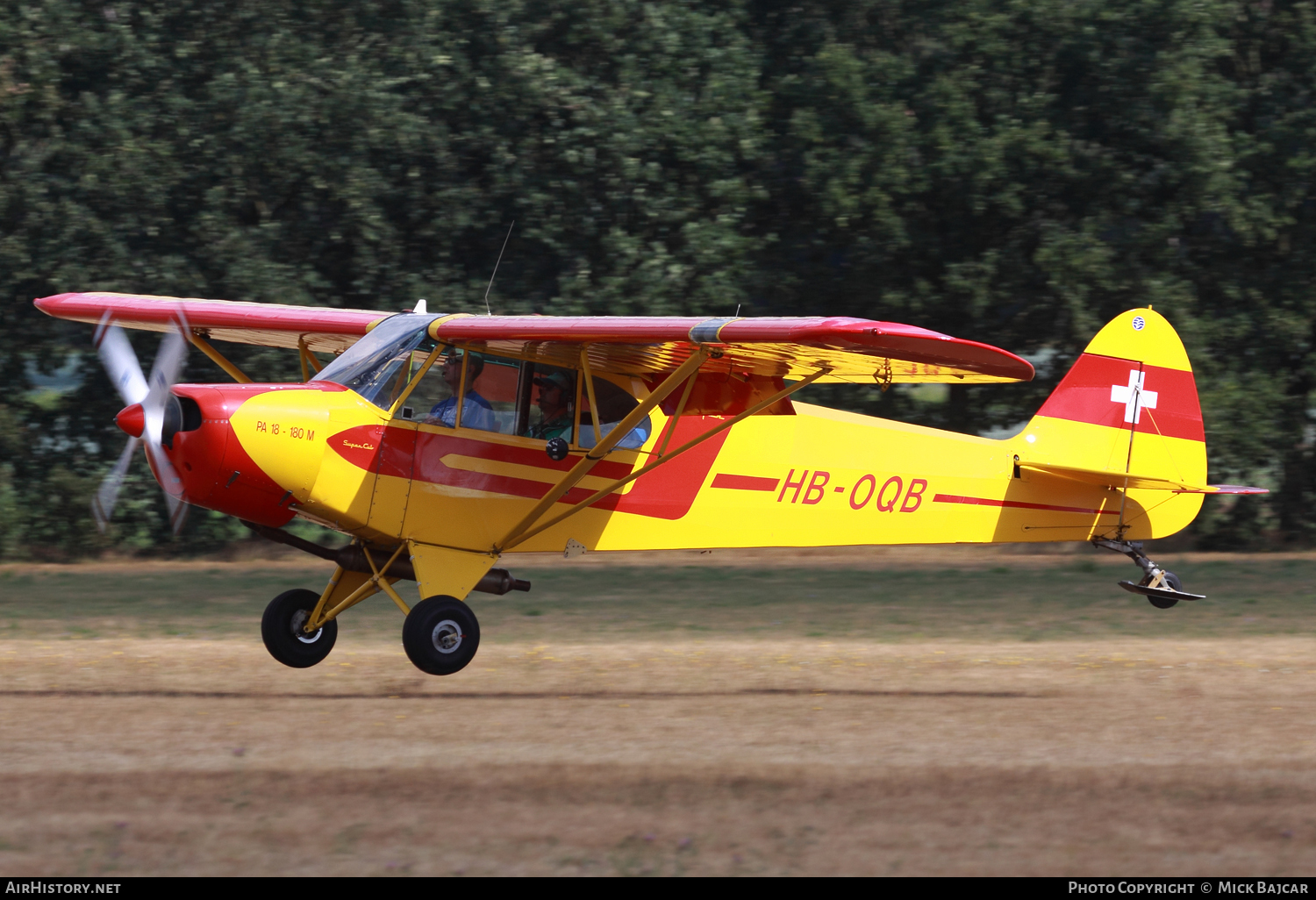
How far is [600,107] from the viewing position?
19469mm

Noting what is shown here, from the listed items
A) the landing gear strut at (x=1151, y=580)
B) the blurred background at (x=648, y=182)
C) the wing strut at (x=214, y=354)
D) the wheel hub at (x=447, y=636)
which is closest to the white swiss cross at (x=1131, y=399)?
the landing gear strut at (x=1151, y=580)

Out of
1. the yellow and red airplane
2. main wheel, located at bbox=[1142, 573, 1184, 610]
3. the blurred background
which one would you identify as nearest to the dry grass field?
main wheel, located at bbox=[1142, 573, 1184, 610]

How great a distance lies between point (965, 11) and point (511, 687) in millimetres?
13626

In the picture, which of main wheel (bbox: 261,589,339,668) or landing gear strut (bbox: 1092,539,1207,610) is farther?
landing gear strut (bbox: 1092,539,1207,610)

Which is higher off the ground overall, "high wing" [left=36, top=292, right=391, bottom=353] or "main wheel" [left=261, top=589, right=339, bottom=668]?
"high wing" [left=36, top=292, right=391, bottom=353]

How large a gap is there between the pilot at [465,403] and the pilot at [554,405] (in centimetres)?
38

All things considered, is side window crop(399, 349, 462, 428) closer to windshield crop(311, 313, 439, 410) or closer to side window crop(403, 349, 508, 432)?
side window crop(403, 349, 508, 432)

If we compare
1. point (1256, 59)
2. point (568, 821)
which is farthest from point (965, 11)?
point (568, 821)

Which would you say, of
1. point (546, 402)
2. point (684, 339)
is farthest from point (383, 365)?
point (684, 339)

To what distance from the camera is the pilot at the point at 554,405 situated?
10133 mm

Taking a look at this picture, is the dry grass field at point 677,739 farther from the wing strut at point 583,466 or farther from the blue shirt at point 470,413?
the blue shirt at point 470,413

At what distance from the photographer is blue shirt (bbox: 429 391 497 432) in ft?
32.3

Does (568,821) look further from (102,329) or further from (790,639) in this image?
(790,639)

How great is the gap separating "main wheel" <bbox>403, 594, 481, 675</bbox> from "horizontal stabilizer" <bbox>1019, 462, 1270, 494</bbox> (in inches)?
205
